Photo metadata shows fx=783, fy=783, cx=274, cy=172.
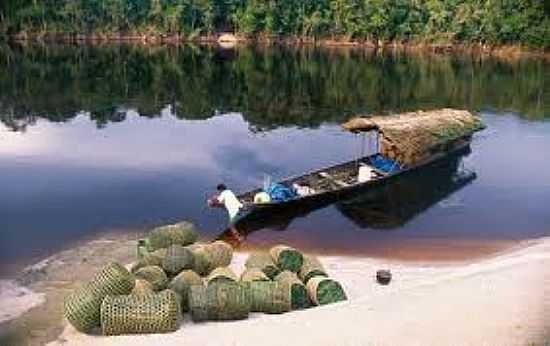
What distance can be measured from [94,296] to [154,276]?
245cm

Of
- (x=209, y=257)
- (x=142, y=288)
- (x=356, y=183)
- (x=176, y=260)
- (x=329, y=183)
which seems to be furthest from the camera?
(x=329, y=183)

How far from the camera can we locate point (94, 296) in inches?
776

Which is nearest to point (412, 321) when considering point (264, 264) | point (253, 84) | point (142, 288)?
point (264, 264)

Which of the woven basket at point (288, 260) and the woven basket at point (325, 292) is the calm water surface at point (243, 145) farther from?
the woven basket at point (325, 292)

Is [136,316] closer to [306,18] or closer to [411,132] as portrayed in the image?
[411,132]

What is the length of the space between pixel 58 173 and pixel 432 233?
17.7 metres

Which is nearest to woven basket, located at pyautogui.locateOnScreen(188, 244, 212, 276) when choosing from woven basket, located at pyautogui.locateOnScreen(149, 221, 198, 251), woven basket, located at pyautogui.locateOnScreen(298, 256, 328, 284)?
woven basket, located at pyautogui.locateOnScreen(149, 221, 198, 251)

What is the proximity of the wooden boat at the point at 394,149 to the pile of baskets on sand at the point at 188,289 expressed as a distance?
6704 mm

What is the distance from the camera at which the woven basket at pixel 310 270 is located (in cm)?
2309

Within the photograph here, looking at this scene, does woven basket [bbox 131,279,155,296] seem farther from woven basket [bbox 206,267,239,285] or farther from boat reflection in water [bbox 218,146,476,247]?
boat reflection in water [bbox 218,146,476,247]

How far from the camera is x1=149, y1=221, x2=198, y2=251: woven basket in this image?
83.2ft

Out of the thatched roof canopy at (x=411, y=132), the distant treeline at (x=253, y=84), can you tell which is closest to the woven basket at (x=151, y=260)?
the thatched roof canopy at (x=411, y=132)

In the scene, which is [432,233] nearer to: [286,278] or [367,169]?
[367,169]

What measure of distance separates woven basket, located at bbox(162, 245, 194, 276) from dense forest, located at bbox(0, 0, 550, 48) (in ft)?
226
